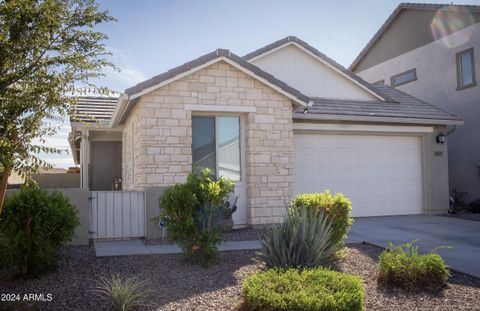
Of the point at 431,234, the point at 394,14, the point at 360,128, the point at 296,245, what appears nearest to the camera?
the point at 296,245

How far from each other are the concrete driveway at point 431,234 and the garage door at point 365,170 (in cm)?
62

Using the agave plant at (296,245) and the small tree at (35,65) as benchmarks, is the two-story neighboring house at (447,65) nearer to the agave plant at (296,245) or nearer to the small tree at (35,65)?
the agave plant at (296,245)

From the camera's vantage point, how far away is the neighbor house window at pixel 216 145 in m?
10.7

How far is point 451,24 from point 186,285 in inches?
612

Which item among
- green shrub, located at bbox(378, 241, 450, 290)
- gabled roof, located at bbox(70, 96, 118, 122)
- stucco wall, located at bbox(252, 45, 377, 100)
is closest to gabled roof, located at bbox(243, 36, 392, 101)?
stucco wall, located at bbox(252, 45, 377, 100)

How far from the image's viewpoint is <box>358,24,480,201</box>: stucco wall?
16250 millimetres

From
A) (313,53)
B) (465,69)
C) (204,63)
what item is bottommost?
(204,63)

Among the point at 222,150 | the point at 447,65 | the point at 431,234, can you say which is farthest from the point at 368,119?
the point at 447,65

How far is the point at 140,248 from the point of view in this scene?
28.0ft

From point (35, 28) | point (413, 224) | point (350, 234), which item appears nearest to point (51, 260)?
point (35, 28)

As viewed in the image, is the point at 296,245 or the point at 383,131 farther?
the point at 383,131

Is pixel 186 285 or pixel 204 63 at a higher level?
pixel 204 63

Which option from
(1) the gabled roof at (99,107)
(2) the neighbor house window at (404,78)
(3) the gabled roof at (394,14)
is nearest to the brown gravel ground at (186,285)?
(1) the gabled roof at (99,107)

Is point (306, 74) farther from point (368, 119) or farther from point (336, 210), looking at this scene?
point (336, 210)
